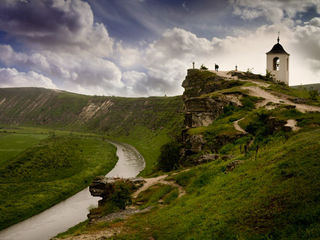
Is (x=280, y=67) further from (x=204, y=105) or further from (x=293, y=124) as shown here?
(x=293, y=124)

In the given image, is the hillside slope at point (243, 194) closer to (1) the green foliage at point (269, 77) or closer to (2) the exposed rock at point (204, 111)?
(2) the exposed rock at point (204, 111)

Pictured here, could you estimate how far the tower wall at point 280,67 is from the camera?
6091cm

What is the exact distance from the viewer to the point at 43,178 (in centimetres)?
5219

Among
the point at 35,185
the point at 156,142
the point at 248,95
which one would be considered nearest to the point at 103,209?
the point at 35,185

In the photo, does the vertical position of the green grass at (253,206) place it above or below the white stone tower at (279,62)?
below

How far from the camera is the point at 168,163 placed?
125ft

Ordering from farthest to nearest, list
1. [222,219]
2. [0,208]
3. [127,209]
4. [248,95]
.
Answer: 1. [248,95]
2. [0,208]
3. [127,209]
4. [222,219]

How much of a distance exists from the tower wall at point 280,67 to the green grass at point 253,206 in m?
50.9

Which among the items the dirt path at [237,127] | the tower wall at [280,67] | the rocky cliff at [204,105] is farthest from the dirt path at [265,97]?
the tower wall at [280,67]

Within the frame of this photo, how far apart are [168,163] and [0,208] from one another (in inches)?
1067

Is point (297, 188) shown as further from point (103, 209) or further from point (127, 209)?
point (103, 209)

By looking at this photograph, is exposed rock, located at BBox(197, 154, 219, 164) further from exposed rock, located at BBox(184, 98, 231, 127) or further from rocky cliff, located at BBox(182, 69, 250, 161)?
exposed rock, located at BBox(184, 98, 231, 127)

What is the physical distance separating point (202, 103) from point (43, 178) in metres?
38.2

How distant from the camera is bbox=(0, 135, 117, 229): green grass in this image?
38.6 m
